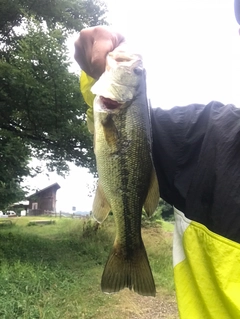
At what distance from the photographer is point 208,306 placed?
1444 millimetres

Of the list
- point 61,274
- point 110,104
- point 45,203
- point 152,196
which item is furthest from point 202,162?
point 45,203

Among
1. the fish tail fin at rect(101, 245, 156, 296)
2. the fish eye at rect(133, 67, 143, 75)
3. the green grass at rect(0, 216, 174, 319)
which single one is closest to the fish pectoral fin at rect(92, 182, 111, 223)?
the fish tail fin at rect(101, 245, 156, 296)

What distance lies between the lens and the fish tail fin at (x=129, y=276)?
5.56ft

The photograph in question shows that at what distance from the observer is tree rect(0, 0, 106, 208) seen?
9492 mm

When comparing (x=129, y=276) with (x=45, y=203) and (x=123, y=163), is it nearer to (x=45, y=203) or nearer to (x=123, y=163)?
(x=123, y=163)

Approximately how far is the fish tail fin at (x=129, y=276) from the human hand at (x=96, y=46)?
885mm

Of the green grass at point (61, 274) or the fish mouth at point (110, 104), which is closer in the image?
the fish mouth at point (110, 104)

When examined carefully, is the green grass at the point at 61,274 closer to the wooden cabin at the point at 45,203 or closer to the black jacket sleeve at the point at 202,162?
the black jacket sleeve at the point at 202,162

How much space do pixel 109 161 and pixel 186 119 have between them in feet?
1.24

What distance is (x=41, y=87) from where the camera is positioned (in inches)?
376

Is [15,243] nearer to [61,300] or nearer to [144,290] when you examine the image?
[61,300]

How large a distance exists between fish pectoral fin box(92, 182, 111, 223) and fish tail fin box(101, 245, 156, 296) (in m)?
0.19

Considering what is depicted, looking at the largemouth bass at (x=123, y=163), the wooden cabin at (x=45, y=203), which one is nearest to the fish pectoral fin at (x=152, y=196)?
the largemouth bass at (x=123, y=163)

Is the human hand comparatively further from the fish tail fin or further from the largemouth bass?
the fish tail fin
